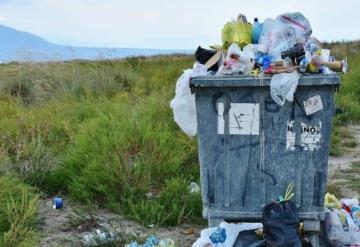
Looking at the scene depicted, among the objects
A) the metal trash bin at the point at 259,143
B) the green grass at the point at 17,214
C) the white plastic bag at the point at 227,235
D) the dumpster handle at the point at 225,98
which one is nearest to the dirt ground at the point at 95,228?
the green grass at the point at 17,214

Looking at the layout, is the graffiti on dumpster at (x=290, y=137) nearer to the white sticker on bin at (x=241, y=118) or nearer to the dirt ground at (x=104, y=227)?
the white sticker on bin at (x=241, y=118)

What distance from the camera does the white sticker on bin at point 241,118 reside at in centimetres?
374

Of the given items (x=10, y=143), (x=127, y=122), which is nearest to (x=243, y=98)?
(x=127, y=122)

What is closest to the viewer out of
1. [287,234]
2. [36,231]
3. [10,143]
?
[287,234]

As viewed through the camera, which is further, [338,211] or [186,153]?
[186,153]

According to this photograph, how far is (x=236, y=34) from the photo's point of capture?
12.9 ft

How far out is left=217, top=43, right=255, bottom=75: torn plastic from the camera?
375 centimetres

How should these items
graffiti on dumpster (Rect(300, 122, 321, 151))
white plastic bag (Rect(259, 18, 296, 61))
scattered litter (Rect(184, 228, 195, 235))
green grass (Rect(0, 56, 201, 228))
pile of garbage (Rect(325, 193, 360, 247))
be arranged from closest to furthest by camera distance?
graffiti on dumpster (Rect(300, 122, 321, 151)) < white plastic bag (Rect(259, 18, 296, 61)) < pile of garbage (Rect(325, 193, 360, 247)) < scattered litter (Rect(184, 228, 195, 235)) < green grass (Rect(0, 56, 201, 228))

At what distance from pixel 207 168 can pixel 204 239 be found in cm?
45

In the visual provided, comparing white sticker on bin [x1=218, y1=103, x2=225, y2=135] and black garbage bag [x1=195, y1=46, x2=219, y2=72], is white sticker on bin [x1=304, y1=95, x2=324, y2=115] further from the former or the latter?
black garbage bag [x1=195, y1=46, x2=219, y2=72]

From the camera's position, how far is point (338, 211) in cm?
417

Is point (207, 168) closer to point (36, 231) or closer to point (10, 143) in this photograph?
point (36, 231)

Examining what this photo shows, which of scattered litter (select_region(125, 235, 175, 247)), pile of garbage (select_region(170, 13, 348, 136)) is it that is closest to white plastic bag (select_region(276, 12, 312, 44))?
pile of garbage (select_region(170, 13, 348, 136))

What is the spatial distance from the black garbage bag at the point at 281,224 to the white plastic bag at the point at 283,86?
0.64 metres
